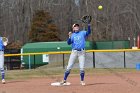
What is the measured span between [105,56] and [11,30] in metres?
49.5

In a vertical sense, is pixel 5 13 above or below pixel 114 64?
above

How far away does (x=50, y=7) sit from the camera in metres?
76.8

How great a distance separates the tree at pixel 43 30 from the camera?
62.5 m

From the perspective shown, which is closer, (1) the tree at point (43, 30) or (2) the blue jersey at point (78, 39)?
(2) the blue jersey at point (78, 39)

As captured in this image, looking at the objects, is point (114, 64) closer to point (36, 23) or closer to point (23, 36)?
point (36, 23)

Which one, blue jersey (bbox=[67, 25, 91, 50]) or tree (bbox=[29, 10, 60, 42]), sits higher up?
tree (bbox=[29, 10, 60, 42])

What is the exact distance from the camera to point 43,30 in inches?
2491

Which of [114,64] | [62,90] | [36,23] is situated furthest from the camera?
[36,23]

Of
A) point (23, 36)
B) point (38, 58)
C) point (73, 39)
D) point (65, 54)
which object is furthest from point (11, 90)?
point (23, 36)

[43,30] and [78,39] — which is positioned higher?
[43,30]

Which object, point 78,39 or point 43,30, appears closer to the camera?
point 78,39

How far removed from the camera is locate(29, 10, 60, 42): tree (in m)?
62.5

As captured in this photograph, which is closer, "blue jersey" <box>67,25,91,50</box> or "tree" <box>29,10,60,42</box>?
"blue jersey" <box>67,25,91,50</box>

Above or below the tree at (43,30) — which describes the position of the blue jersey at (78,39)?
below
